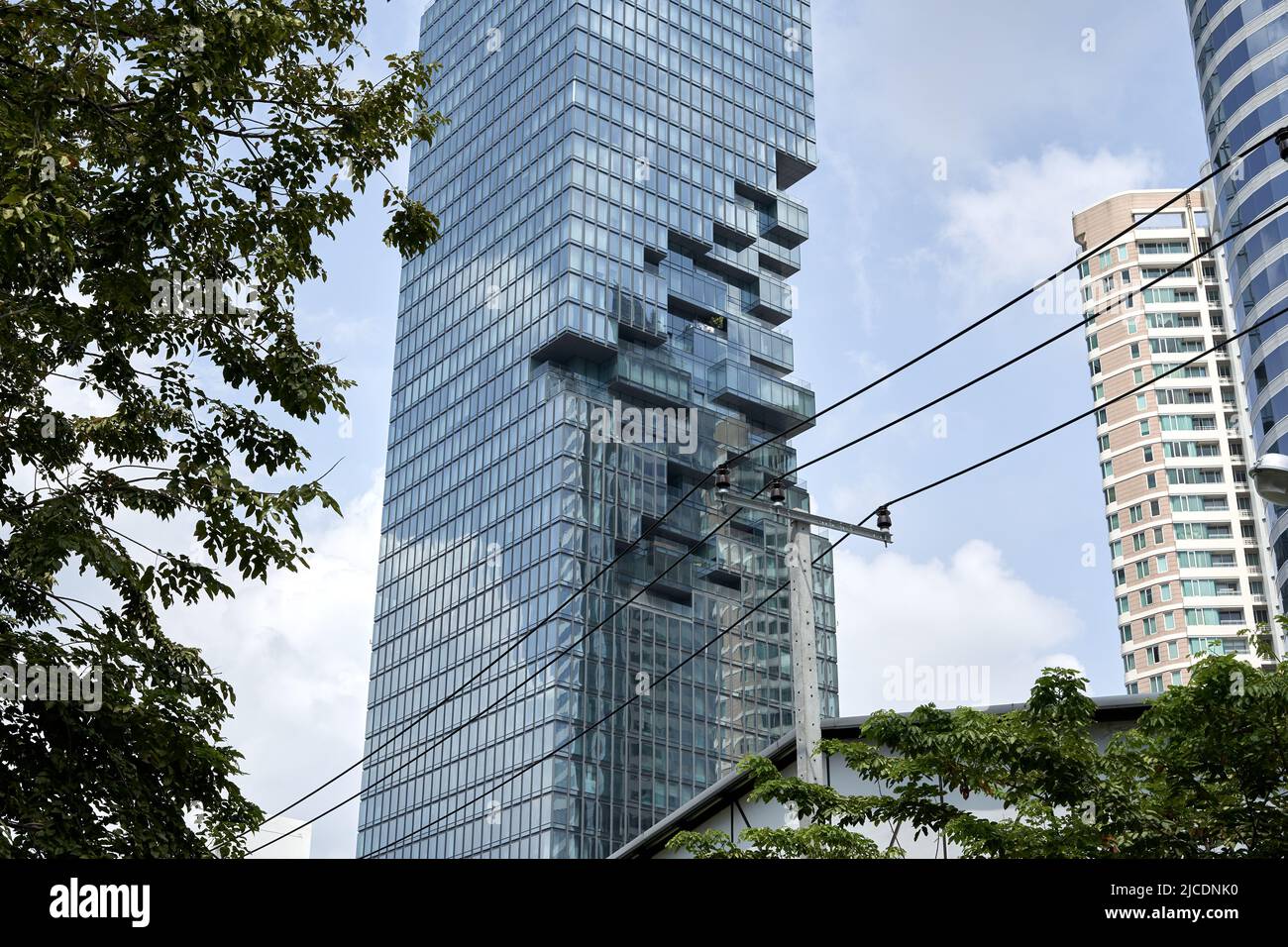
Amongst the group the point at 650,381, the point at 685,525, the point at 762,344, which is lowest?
the point at 685,525

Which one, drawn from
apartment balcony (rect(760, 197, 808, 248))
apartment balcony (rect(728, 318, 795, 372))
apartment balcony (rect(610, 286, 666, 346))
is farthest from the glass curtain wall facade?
apartment balcony (rect(610, 286, 666, 346))

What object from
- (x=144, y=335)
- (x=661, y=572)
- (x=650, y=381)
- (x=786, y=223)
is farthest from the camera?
(x=786, y=223)

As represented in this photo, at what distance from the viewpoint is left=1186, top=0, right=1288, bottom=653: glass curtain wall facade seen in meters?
81.5

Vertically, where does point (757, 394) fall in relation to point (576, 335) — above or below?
below

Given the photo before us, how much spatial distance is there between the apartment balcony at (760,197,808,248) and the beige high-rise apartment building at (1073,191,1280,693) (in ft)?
99.1

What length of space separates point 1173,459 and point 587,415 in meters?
61.6

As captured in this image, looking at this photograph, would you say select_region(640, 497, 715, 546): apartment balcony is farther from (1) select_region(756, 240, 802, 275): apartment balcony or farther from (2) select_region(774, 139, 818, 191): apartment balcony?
(2) select_region(774, 139, 818, 191): apartment balcony

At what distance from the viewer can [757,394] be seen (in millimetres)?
122375

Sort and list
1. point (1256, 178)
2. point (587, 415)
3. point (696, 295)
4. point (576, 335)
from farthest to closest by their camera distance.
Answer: point (696, 295) < point (576, 335) < point (587, 415) < point (1256, 178)

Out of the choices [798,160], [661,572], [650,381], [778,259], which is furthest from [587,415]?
[798,160]

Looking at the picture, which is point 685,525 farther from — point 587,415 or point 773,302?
point 773,302

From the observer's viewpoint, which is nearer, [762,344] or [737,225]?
[762,344]
